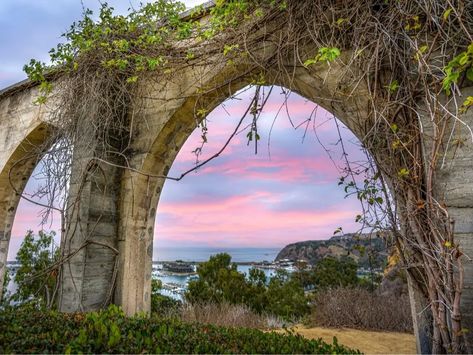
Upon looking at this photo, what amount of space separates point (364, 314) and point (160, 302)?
4.31 meters

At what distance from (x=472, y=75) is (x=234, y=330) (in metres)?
2.04

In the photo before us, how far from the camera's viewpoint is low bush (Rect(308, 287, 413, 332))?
17.4 ft

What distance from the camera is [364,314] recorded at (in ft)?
17.7

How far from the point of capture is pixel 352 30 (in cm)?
234

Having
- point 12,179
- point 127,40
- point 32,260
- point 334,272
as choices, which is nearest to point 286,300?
point 334,272

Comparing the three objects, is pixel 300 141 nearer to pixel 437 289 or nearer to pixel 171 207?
pixel 437 289

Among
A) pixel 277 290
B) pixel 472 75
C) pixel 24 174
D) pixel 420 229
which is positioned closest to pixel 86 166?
pixel 24 174

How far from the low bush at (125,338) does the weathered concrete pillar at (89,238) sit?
1062mm

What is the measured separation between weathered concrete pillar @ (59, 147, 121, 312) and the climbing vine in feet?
0.40

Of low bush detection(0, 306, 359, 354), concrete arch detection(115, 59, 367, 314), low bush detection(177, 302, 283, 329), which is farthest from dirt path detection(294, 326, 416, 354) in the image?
low bush detection(0, 306, 359, 354)

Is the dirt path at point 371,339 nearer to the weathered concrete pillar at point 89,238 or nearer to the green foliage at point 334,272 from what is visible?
the weathered concrete pillar at point 89,238

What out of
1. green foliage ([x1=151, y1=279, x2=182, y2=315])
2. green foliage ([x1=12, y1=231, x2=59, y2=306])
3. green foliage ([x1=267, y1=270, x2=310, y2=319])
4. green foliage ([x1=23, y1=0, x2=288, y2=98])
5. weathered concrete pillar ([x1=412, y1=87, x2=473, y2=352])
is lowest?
green foliage ([x1=267, y1=270, x2=310, y2=319])

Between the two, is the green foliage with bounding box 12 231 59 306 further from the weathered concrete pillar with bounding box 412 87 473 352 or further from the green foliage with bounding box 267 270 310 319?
the weathered concrete pillar with bounding box 412 87 473 352

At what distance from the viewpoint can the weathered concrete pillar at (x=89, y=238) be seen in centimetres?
300
